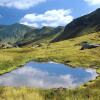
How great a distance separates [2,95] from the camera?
20.9 meters

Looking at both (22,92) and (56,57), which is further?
(56,57)

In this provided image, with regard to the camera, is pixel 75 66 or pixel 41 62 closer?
pixel 75 66

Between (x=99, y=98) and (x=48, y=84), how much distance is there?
3231cm

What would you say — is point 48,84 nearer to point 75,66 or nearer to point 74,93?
point 75,66

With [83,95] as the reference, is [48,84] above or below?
below

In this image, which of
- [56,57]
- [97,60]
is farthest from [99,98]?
[56,57]

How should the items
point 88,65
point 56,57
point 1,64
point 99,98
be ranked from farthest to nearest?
point 56,57 < point 88,65 < point 1,64 < point 99,98

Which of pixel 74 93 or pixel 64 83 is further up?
pixel 74 93

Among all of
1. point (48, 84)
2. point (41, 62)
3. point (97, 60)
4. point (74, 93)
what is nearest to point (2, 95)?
point (74, 93)

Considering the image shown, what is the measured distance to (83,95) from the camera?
20.9m

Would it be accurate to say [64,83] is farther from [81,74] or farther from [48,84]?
[81,74]

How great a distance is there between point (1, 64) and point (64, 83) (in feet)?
75.0

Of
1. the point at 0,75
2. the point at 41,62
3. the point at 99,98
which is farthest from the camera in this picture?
the point at 41,62

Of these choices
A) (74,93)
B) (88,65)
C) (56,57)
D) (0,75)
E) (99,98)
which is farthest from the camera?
(56,57)
